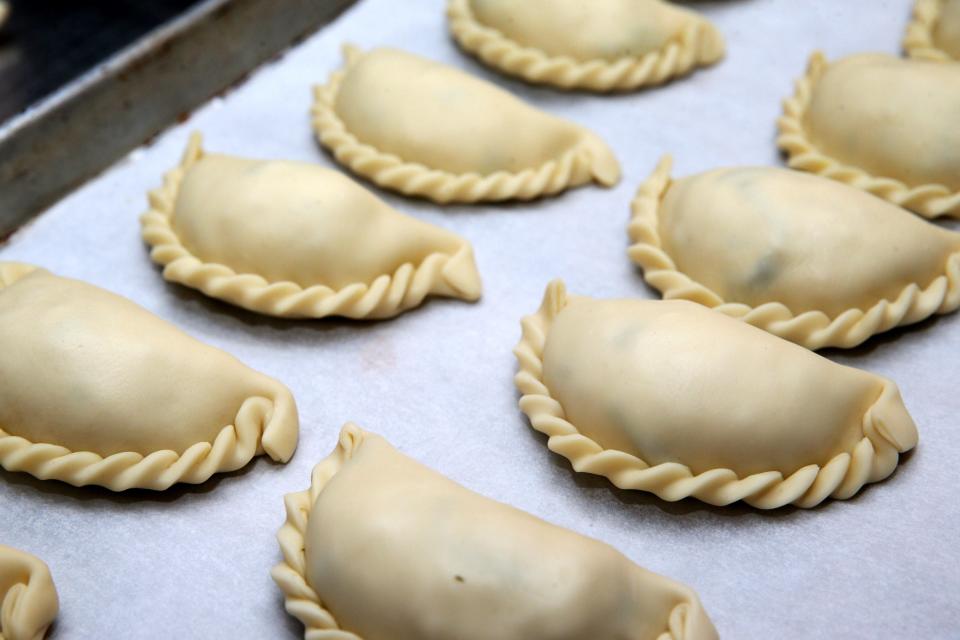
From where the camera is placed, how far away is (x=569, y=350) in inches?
→ 58.7

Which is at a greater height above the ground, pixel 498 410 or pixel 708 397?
pixel 708 397

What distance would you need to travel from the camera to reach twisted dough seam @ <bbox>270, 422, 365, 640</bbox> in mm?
1246

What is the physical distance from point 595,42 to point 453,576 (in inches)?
49.0

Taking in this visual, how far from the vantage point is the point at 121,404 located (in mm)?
1405

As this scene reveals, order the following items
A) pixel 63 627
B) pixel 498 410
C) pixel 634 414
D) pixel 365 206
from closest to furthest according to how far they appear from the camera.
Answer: pixel 63 627 < pixel 634 414 < pixel 498 410 < pixel 365 206

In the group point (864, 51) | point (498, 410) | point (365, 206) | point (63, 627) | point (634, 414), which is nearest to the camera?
point (63, 627)

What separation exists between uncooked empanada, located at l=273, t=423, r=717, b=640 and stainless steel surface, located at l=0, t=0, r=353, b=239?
2.99 ft

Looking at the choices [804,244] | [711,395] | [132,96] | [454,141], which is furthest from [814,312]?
[132,96]

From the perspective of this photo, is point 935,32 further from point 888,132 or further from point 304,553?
point 304,553

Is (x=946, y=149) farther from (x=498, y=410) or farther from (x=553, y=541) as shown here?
(x=553, y=541)

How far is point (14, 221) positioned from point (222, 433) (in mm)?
682

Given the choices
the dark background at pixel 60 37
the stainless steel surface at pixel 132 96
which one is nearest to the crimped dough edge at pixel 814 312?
the stainless steel surface at pixel 132 96

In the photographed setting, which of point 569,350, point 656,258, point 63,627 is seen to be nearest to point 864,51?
point 656,258

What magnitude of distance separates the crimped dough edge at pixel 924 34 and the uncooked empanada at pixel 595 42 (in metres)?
0.40
